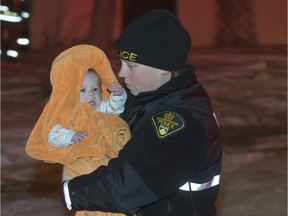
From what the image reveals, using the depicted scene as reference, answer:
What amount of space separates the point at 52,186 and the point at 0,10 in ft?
23.4

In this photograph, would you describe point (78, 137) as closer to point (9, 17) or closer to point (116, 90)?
point (116, 90)

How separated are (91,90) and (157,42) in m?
0.52

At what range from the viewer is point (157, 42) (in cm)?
270

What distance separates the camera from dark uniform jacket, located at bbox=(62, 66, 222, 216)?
255 centimetres

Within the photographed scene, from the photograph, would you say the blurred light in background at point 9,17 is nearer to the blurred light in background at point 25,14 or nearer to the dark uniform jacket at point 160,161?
the blurred light in background at point 25,14

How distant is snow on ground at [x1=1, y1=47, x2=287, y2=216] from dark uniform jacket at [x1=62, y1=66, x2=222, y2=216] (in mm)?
3512

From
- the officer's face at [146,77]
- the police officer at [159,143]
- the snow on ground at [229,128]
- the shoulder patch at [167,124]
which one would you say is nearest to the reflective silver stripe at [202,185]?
the police officer at [159,143]

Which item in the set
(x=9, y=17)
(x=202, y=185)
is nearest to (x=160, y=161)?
(x=202, y=185)

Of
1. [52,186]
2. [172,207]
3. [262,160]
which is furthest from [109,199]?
[262,160]

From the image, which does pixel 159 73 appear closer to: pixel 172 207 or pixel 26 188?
pixel 172 207

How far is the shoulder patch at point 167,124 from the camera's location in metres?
2.54

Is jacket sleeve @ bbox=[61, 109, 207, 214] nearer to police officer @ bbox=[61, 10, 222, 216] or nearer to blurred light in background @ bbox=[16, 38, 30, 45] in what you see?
police officer @ bbox=[61, 10, 222, 216]

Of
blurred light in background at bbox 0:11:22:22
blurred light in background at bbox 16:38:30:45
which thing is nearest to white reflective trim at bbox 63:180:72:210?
blurred light in background at bbox 0:11:22:22

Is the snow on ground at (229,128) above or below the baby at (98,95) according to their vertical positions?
below
